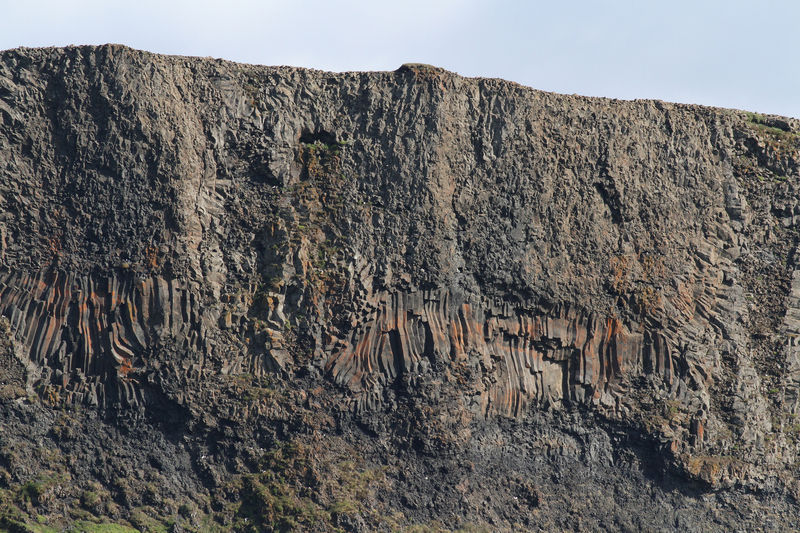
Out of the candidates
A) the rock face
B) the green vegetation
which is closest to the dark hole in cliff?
the rock face

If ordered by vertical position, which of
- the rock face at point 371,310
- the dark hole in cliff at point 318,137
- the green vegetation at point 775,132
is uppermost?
the green vegetation at point 775,132

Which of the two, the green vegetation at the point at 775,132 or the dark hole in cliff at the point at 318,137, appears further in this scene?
the green vegetation at the point at 775,132

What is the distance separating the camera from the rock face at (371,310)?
2266 centimetres

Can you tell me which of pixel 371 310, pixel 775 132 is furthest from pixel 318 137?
pixel 775 132

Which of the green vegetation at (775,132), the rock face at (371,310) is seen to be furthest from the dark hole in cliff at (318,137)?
the green vegetation at (775,132)

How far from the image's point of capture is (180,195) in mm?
23609

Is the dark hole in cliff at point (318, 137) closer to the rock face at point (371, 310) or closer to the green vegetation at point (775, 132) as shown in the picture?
the rock face at point (371, 310)

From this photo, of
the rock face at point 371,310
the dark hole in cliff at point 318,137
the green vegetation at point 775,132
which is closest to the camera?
the rock face at point 371,310

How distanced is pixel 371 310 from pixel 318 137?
4521mm

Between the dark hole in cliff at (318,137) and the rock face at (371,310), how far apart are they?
0.06 m

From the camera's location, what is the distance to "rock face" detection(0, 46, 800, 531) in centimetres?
2266

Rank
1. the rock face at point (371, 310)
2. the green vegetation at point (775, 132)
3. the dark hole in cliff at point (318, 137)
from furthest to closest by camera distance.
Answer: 1. the green vegetation at point (775, 132)
2. the dark hole in cliff at point (318, 137)
3. the rock face at point (371, 310)

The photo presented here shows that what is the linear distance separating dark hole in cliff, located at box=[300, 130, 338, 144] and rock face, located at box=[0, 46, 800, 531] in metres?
0.06

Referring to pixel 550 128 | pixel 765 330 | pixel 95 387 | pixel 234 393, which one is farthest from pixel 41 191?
pixel 765 330
